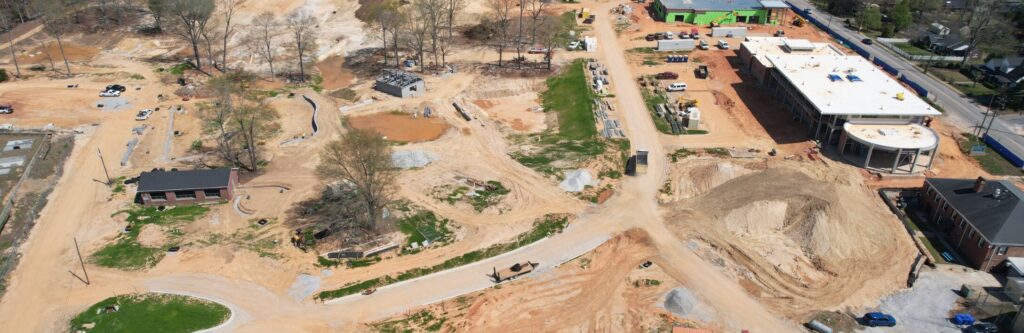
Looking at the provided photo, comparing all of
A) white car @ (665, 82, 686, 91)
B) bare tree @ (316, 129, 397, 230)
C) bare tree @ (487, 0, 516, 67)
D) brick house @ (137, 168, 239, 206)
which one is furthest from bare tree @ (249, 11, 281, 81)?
white car @ (665, 82, 686, 91)

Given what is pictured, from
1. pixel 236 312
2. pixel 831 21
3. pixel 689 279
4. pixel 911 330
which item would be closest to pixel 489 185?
pixel 689 279

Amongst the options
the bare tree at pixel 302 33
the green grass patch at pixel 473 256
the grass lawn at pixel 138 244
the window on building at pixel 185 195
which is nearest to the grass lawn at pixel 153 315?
the grass lawn at pixel 138 244

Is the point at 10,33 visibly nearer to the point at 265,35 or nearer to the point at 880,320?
the point at 265,35

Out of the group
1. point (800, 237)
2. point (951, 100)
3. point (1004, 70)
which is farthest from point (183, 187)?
point (1004, 70)

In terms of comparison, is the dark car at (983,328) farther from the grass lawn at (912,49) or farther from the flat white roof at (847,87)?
the grass lawn at (912,49)

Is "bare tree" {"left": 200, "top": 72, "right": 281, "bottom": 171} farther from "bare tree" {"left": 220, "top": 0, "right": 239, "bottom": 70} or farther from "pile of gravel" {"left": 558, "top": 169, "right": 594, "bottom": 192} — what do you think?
"pile of gravel" {"left": 558, "top": 169, "right": 594, "bottom": 192}

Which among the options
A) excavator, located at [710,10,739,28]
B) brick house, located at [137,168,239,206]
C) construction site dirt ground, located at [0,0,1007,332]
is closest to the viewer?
construction site dirt ground, located at [0,0,1007,332]
